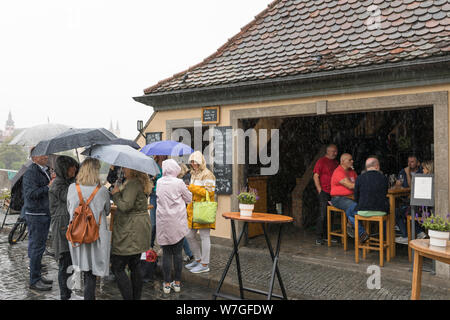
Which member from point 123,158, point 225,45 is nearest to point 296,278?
point 123,158

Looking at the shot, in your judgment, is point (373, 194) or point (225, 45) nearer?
point (373, 194)

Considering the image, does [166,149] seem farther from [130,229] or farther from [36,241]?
[130,229]

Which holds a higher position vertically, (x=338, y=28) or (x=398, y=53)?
(x=338, y=28)

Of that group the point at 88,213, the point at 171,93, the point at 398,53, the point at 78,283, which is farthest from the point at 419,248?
the point at 171,93

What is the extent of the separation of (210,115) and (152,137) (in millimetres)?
1802

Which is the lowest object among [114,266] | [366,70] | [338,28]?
[114,266]

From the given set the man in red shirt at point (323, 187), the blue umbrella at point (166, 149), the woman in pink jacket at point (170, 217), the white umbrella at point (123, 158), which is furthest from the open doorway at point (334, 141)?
the white umbrella at point (123, 158)

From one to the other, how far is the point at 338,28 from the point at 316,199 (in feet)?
14.4

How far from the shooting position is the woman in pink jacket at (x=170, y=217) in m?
4.95

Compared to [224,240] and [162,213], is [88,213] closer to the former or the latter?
[162,213]

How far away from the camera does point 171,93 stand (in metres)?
8.29

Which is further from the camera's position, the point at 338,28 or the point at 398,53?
the point at 338,28

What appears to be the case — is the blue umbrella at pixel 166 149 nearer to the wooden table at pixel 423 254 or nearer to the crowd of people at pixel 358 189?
the crowd of people at pixel 358 189

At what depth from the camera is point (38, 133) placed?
5832 mm
